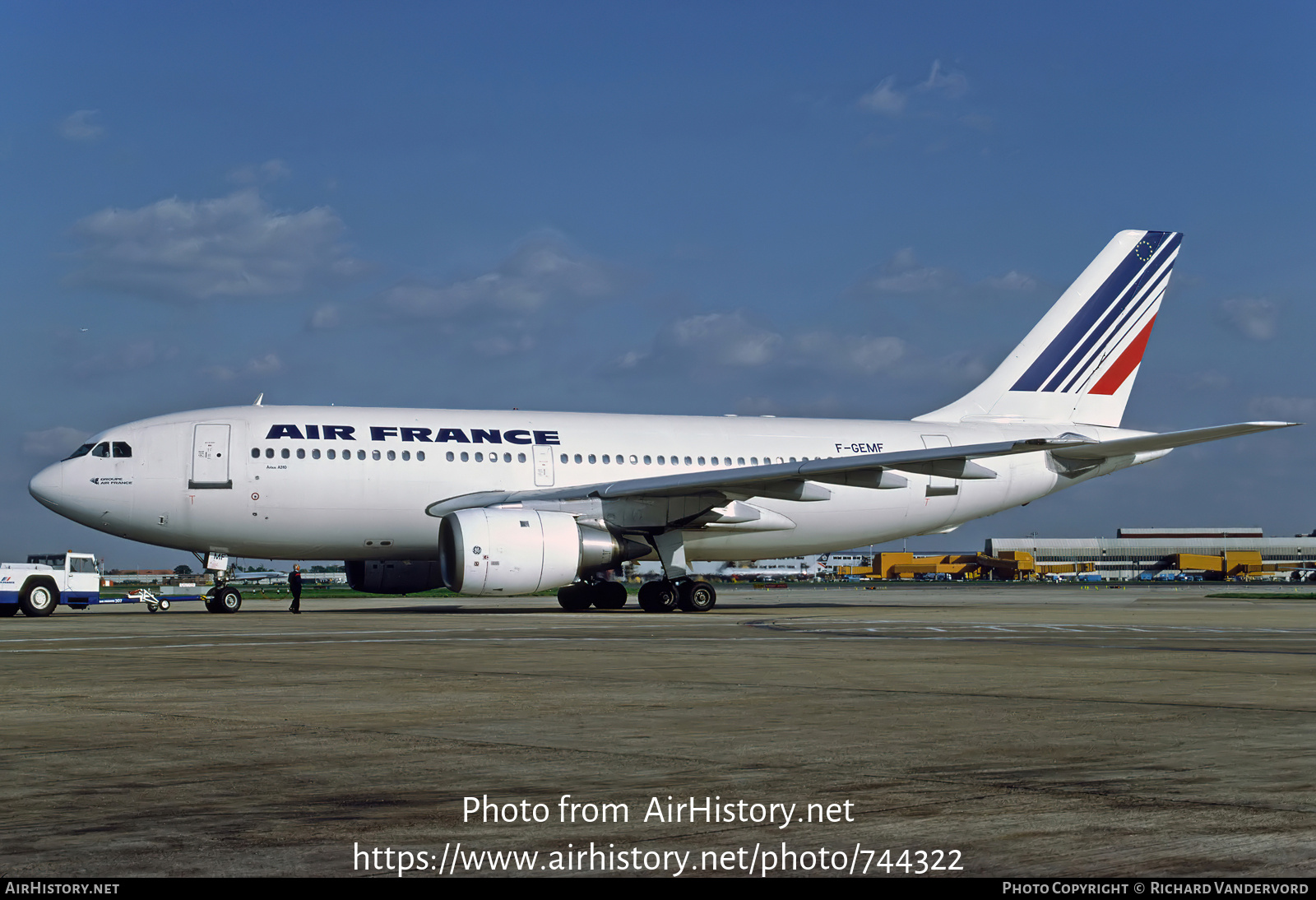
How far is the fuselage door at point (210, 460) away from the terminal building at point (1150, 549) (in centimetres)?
10570

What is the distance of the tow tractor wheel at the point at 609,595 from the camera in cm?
2852

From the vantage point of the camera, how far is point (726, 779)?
561 centimetres

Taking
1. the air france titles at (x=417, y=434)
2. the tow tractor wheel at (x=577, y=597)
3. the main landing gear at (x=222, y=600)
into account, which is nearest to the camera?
the air france titles at (x=417, y=434)

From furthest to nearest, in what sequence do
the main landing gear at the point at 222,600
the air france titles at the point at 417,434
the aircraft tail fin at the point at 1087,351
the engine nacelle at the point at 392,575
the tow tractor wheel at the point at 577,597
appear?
the aircraft tail fin at the point at 1087,351
the tow tractor wheel at the point at 577,597
the engine nacelle at the point at 392,575
the main landing gear at the point at 222,600
the air france titles at the point at 417,434

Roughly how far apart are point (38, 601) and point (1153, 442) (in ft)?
75.3

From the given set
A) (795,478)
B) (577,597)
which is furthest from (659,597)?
(795,478)

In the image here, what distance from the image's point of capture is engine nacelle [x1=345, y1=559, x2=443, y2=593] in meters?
27.8

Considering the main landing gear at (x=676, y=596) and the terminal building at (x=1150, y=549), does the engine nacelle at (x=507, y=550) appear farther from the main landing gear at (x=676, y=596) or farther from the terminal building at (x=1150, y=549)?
the terminal building at (x=1150, y=549)

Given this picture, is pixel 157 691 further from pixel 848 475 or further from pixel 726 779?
pixel 848 475

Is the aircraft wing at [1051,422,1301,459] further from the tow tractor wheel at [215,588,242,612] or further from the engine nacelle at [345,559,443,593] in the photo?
the tow tractor wheel at [215,588,242,612]

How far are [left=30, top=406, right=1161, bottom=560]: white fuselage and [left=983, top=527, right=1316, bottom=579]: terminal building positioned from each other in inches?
3841

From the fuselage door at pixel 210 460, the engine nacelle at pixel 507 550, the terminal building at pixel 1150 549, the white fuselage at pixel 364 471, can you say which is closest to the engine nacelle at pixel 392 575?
the white fuselage at pixel 364 471

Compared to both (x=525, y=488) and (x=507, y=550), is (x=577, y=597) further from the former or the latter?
(x=507, y=550)
